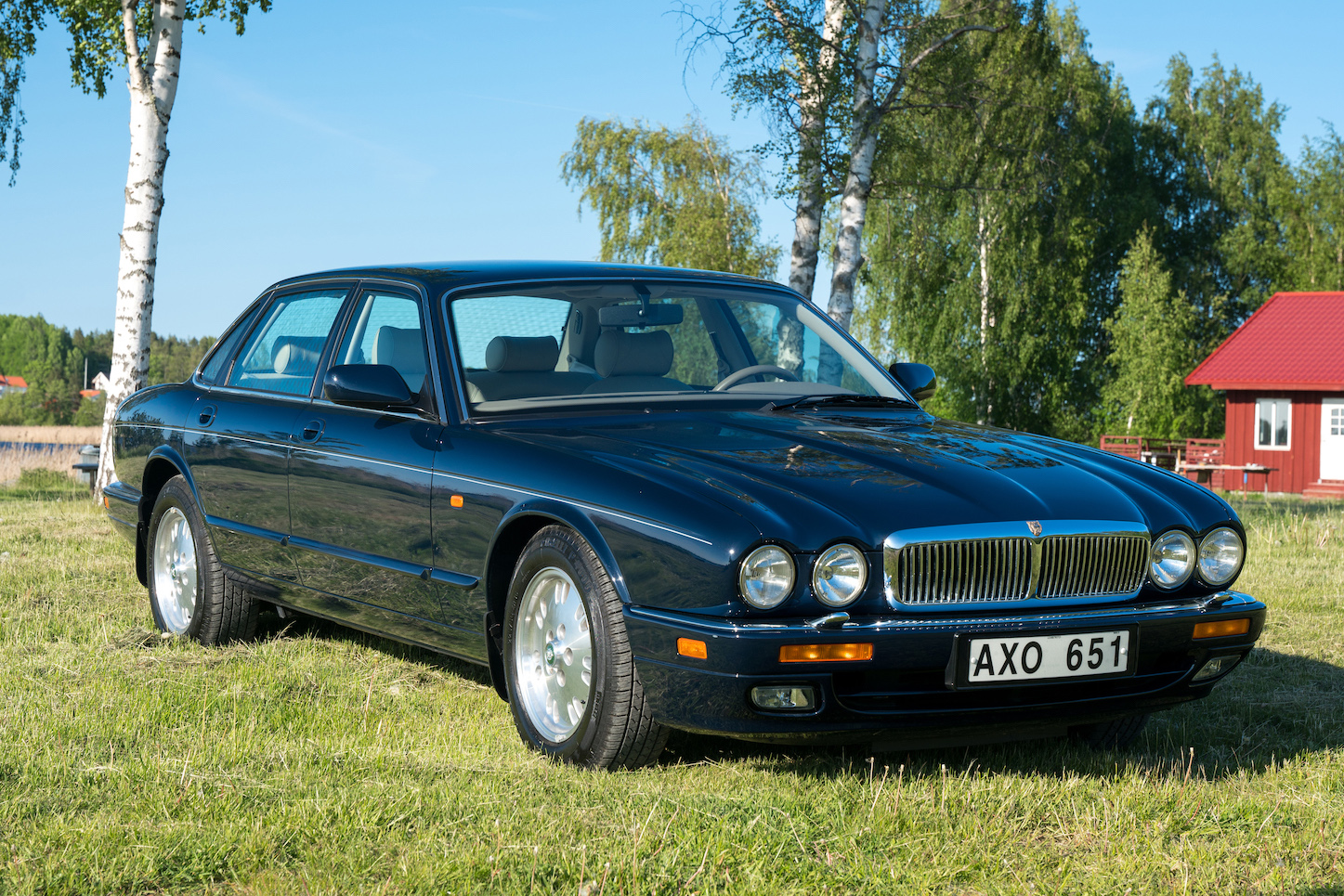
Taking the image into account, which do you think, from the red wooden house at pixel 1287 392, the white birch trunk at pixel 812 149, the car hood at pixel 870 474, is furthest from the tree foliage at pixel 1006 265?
the car hood at pixel 870 474

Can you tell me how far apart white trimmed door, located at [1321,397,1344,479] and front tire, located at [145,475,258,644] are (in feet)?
116

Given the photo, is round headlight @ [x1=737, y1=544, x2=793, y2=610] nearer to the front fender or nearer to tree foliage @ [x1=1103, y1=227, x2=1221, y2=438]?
the front fender

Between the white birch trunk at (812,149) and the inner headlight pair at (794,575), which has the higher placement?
the white birch trunk at (812,149)

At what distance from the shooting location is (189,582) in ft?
20.2

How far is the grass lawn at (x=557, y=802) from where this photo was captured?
9.92 feet

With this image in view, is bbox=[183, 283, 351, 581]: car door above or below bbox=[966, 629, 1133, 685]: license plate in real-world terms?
above

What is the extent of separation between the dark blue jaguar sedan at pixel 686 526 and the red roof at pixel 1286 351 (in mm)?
34232

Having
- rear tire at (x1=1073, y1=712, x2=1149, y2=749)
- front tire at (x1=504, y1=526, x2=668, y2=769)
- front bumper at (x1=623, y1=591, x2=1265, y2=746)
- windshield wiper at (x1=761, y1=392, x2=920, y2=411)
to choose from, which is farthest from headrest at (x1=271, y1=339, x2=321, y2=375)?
rear tire at (x1=1073, y1=712, x2=1149, y2=749)

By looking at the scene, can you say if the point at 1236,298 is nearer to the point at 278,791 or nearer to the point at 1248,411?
the point at 1248,411

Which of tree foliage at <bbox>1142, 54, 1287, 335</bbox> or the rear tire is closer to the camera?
the rear tire

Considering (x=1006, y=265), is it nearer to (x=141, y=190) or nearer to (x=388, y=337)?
(x=141, y=190)

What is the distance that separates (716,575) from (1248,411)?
3803cm

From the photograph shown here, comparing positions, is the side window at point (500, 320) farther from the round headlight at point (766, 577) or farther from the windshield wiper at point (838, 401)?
the round headlight at point (766, 577)

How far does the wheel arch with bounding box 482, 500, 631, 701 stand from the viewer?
155 inches
